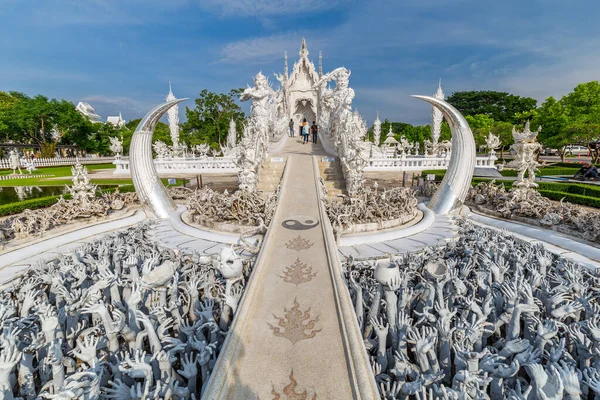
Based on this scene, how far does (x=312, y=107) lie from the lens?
4003cm

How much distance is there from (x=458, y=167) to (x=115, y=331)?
33.5ft

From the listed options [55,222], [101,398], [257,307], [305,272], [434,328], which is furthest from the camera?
[55,222]

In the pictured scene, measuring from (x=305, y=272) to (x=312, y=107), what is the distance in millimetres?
37464

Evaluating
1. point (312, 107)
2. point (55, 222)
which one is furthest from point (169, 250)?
point (312, 107)

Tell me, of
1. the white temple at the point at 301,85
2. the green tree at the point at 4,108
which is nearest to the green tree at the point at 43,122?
the green tree at the point at 4,108

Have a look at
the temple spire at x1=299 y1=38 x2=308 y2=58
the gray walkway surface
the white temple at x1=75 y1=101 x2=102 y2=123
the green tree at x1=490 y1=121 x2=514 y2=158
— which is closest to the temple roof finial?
the temple spire at x1=299 y1=38 x2=308 y2=58

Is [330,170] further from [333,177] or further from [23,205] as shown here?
[23,205]

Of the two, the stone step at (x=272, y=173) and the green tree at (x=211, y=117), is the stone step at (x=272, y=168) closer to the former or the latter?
the stone step at (x=272, y=173)

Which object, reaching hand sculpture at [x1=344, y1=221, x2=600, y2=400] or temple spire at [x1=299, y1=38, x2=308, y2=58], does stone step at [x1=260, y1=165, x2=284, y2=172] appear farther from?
temple spire at [x1=299, y1=38, x2=308, y2=58]

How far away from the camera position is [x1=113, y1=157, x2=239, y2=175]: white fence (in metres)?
25.6

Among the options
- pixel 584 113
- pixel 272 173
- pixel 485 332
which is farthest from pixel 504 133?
pixel 485 332

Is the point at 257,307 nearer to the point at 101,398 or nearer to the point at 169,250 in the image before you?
the point at 101,398

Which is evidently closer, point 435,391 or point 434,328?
point 435,391

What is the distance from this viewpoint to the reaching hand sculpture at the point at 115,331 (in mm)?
3053
